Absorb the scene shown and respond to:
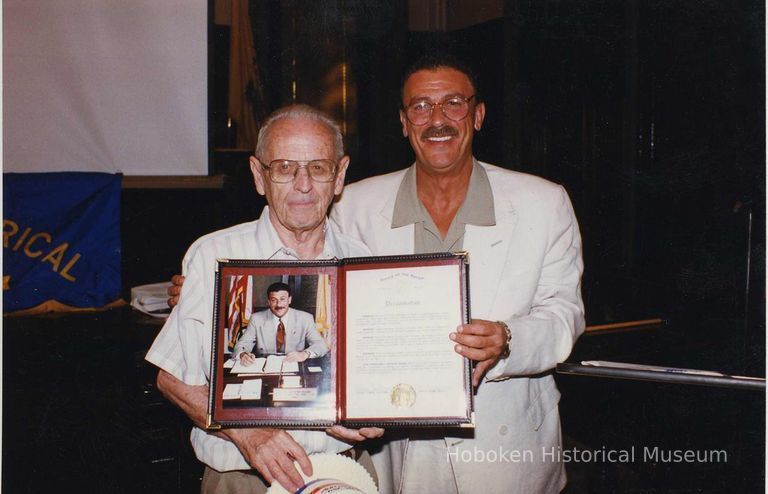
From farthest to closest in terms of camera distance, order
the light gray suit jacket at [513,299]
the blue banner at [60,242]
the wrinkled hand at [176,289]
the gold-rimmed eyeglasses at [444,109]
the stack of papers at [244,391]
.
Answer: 1. the blue banner at [60,242]
2. the gold-rimmed eyeglasses at [444,109]
3. the light gray suit jacket at [513,299]
4. the wrinkled hand at [176,289]
5. the stack of papers at [244,391]

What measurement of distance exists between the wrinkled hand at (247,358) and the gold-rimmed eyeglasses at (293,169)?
516 millimetres

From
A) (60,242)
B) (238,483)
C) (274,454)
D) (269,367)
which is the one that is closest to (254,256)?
(269,367)

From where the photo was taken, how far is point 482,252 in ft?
7.70

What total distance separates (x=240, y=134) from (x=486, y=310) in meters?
3.59

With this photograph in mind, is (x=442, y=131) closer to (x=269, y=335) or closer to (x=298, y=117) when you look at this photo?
(x=298, y=117)

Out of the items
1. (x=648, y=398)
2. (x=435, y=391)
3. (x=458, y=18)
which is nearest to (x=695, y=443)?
(x=648, y=398)

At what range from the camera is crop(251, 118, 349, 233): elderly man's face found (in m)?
1.91

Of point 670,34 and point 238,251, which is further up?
point 670,34

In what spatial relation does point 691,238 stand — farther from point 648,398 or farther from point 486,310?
point 486,310

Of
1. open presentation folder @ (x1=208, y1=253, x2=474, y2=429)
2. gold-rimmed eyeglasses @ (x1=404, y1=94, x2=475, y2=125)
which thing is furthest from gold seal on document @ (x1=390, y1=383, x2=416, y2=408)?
gold-rimmed eyeglasses @ (x1=404, y1=94, x2=475, y2=125)

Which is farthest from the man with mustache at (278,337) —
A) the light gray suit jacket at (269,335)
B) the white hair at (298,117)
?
the white hair at (298,117)

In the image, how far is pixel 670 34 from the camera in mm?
4773

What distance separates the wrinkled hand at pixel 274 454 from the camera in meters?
1.77

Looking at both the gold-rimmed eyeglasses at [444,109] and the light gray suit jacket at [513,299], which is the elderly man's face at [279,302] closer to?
the light gray suit jacket at [513,299]
